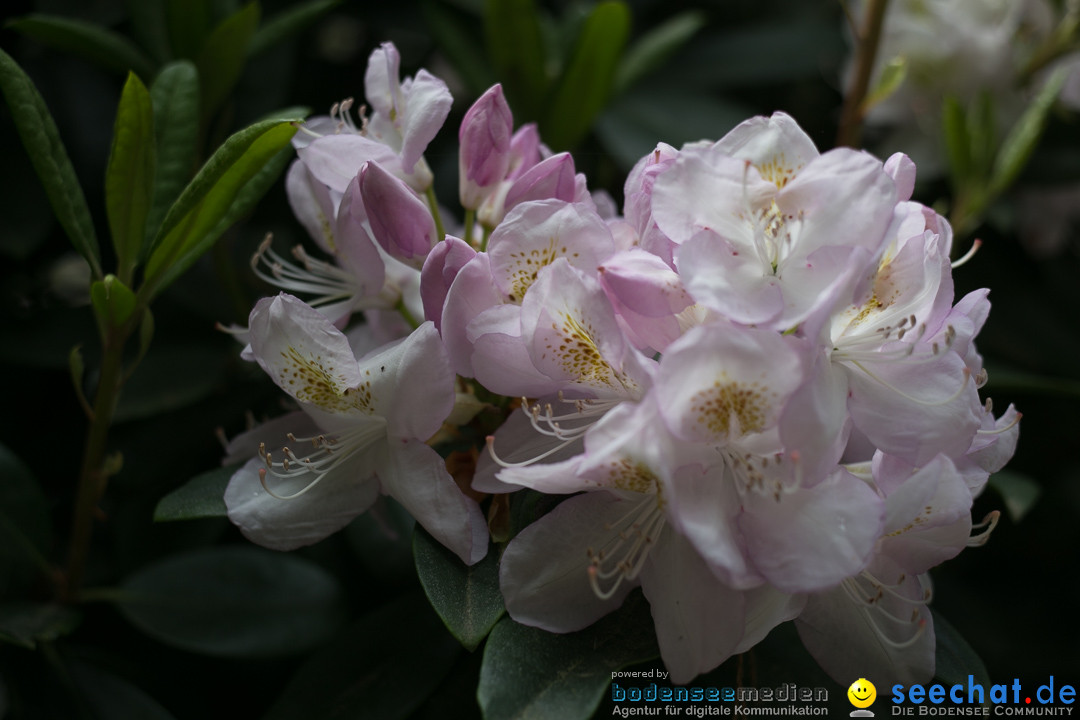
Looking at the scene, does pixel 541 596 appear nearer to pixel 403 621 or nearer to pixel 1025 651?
pixel 403 621

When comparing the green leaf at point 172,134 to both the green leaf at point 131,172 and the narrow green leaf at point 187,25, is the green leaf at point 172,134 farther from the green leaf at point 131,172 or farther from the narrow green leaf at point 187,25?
the narrow green leaf at point 187,25

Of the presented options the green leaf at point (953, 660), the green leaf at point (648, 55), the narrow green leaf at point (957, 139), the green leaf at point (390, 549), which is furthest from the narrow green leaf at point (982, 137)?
the green leaf at point (390, 549)

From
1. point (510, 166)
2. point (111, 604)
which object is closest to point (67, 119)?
point (111, 604)

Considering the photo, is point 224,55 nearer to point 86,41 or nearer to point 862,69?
point 86,41

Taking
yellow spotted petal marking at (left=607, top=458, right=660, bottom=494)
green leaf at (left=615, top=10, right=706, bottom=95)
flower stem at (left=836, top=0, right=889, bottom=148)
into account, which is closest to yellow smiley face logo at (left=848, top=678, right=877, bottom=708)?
yellow spotted petal marking at (left=607, top=458, right=660, bottom=494)

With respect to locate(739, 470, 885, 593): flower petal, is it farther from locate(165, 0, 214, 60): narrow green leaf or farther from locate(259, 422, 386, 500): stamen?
locate(165, 0, 214, 60): narrow green leaf

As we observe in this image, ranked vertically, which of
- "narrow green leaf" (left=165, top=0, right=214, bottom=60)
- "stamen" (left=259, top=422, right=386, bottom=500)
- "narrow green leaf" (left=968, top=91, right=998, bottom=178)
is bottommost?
"narrow green leaf" (left=968, top=91, right=998, bottom=178)
